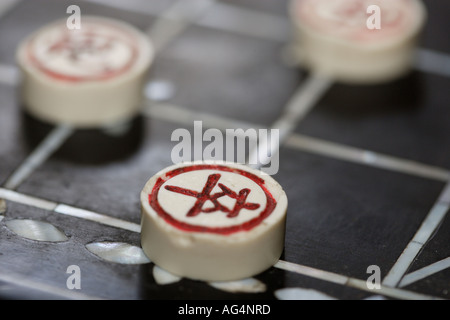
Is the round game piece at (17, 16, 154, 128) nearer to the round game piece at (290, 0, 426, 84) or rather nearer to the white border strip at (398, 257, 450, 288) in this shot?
the round game piece at (290, 0, 426, 84)

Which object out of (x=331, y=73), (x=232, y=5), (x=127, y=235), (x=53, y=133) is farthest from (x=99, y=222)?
(x=232, y=5)

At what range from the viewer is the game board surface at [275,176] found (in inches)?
A: 77.6

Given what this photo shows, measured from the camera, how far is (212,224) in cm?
191

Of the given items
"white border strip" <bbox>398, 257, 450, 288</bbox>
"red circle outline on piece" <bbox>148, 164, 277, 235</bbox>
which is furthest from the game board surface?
"red circle outline on piece" <bbox>148, 164, 277, 235</bbox>

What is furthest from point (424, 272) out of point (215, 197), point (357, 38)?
point (357, 38)

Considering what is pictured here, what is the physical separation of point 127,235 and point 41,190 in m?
0.27

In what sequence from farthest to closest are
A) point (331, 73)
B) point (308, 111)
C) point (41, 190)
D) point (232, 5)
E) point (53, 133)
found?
point (232, 5) < point (331, 73) < point (308, 111) < point (53, 133) < point (41, 190)

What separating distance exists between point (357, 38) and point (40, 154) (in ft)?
3.33

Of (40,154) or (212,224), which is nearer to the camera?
(212,224)

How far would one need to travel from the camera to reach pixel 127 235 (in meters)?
2.09

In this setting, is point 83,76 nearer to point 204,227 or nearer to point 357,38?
point 204,227

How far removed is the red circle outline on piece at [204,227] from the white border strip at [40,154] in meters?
0.41

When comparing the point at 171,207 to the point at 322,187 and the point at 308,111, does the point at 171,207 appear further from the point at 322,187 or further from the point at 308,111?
the point at 308,111

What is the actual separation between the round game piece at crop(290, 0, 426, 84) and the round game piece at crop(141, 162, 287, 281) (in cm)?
85
